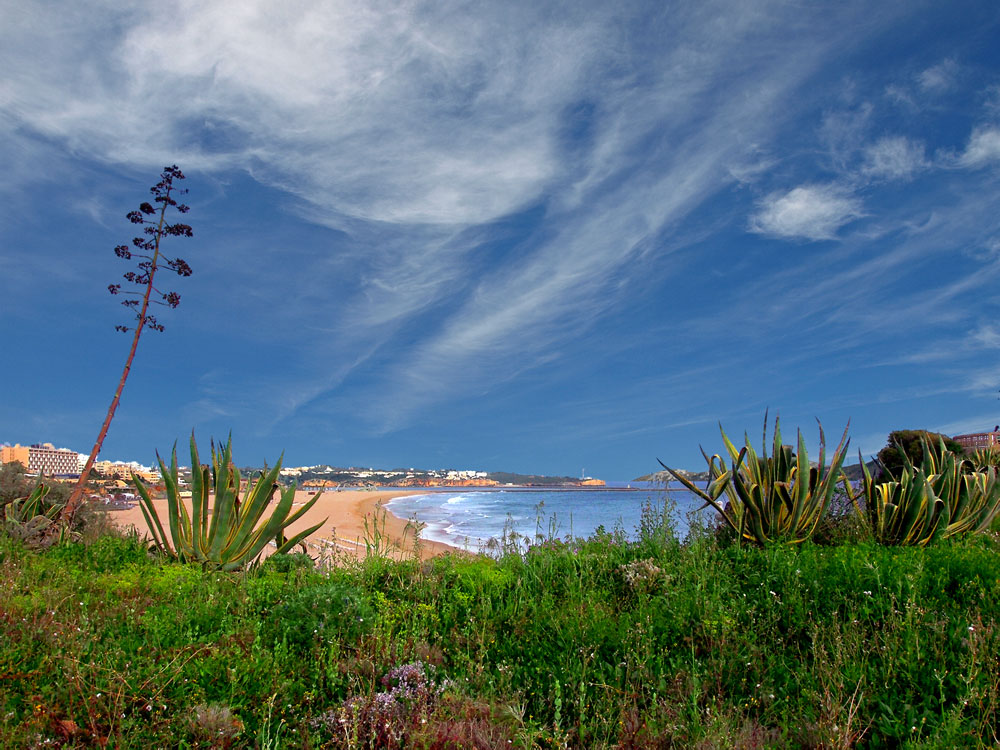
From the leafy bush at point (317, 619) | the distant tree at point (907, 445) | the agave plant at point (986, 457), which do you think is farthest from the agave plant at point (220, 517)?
the distant tree at point (907, 445)

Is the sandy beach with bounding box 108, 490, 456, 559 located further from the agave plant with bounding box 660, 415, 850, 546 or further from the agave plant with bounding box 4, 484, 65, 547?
the agave plant with bounding box 660, 415, 850, 546

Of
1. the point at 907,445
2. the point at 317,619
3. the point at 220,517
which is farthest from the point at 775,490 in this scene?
the point at 907,445

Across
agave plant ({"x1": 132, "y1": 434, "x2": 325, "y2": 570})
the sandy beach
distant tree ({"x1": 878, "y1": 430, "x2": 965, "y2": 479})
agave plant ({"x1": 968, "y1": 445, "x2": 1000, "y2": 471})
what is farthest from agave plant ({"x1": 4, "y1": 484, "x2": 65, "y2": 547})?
distant tree ({"x1": 878, "y1": 430, "x2": 965, "y2": 479})

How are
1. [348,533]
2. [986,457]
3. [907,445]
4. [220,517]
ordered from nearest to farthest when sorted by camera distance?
[220,517], [986,457], [907,445], [348,533]

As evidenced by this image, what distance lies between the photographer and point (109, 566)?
6.88m

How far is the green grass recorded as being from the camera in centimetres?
333

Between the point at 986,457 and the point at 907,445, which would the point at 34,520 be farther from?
the point at 907,445

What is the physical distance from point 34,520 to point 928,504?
36.7 feet

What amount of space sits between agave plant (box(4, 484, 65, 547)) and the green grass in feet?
7.09

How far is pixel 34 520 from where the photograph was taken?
27.1 feet

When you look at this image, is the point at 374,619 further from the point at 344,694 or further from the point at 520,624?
the point at 520,624

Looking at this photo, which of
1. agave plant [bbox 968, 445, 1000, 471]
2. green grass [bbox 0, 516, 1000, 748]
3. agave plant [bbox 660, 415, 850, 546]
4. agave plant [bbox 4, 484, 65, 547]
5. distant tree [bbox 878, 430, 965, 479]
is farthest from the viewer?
distant tree [bbox 878, 430, 965, 479]

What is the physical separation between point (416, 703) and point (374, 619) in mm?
1184

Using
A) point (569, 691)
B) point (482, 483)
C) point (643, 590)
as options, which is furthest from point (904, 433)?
point (482, 483)
